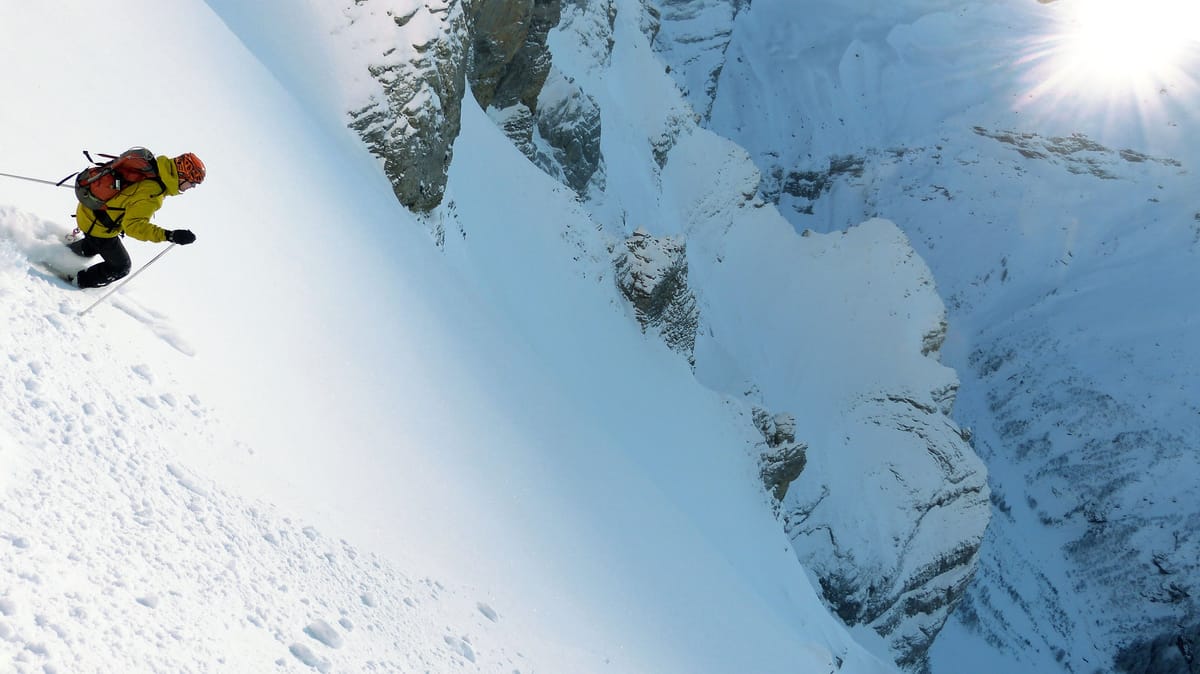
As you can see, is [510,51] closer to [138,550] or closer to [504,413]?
[504,413]

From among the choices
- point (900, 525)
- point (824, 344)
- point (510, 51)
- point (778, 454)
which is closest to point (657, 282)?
point (778, 454)

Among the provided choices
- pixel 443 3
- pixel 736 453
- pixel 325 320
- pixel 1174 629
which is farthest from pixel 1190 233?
pixel 325 320

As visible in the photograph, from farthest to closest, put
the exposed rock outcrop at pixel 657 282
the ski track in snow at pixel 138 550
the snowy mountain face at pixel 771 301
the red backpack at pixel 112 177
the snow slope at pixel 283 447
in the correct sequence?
the snowy mountain face at pixel 771 301 < the exposed rock outcrop at pixel 657 282 < the red backpack at pixel 112 177 < the snow slope at pixel 283 447 < the ski track in snow at pixel 138 550

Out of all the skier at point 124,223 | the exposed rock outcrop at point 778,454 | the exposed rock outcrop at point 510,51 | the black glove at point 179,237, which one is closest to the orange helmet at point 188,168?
the skier at point 124,223

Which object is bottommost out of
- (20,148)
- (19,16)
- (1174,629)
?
(1174,629)

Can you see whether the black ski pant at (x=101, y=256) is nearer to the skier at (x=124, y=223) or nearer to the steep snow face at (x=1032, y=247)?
the skier at (x=124, y=223)

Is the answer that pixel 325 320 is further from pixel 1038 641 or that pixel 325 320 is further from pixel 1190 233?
pixel 1190 233
